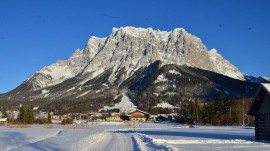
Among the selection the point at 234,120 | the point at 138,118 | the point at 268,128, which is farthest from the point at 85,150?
the point at 138,118

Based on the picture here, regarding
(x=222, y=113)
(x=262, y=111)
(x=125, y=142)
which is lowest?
(x=125, y=142)

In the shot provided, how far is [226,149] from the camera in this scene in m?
25.7

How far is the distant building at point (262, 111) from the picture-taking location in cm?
3472

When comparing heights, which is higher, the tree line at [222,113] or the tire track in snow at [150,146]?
the tree line at [222,113]

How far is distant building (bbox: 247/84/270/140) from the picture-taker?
3472 cm

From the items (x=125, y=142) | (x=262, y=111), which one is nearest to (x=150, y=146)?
(x=125, y=142)

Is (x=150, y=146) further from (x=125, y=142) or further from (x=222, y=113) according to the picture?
(x=222, y=113)

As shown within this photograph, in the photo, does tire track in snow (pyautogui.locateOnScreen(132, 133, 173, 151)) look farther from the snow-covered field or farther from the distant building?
the distant building

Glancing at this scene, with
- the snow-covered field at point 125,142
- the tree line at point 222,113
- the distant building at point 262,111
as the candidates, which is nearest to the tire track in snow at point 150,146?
the snow-covered field at point 125,142

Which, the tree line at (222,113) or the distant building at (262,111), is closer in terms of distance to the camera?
the distant building at (262,111)

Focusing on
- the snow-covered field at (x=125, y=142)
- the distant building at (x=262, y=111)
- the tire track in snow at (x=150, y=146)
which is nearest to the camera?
the tire track in snow at (x=150, y=146)

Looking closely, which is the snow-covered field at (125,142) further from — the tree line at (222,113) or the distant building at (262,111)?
the tree line at (222,113)

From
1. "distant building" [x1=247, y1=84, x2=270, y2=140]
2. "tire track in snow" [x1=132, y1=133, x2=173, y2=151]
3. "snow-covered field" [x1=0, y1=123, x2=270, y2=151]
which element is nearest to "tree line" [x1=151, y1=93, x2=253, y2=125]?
"snow-covered field" [x1=0, y1=123, x2=270, y2=151]

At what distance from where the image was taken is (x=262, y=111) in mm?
36000
